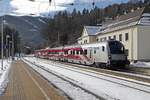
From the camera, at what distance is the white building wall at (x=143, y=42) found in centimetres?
6334

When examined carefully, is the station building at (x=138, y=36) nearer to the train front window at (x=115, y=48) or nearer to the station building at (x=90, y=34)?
the train front window at (x=115, y=48)

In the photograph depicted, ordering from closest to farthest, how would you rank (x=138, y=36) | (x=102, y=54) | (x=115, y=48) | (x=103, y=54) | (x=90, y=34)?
(x=115, y=48)
(x=103, y=54)
(x=102, y=54)
(x=138, y=36)
(x=90, y=34)

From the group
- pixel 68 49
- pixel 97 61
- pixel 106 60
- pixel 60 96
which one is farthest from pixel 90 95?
pixel 68 49

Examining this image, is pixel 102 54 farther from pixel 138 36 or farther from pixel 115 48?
pixel 138 36

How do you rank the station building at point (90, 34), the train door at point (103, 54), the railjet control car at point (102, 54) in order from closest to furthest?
1. the railjet control car at point (102, 54)
2. the train door at point (103, 54)
3. the station building at point (90, 34)

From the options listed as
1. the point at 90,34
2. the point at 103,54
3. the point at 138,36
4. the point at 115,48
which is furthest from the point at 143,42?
the point at 90,34

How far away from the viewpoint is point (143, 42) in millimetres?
63844

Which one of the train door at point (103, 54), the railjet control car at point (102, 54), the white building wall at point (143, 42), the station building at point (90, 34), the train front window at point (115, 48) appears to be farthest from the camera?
the station building at point (90, 34)

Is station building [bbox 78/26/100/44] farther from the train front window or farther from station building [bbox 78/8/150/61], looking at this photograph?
the train front window

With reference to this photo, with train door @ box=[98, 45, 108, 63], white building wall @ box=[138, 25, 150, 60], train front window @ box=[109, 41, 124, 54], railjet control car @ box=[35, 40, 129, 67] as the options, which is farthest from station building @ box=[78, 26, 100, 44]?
train front window @ box=[109, 41, 124, 54]

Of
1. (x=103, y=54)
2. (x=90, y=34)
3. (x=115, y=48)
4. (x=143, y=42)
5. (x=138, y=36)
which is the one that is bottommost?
(x=103, y=54)

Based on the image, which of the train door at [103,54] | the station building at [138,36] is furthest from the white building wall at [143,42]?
the train door at [103,54]

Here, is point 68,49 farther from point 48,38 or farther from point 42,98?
point 48,38

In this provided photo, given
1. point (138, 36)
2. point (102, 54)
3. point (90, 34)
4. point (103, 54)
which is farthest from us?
point (90, 34)
